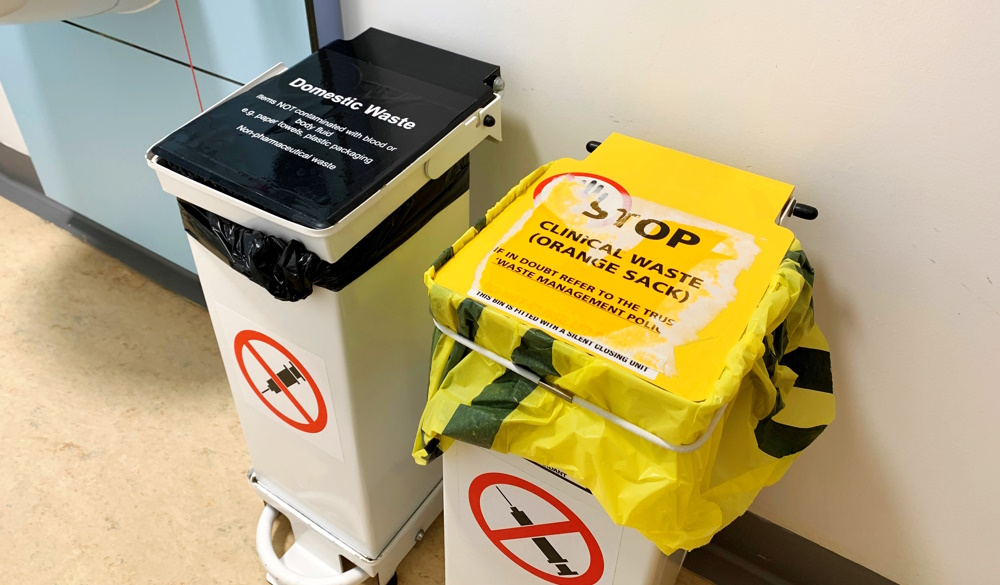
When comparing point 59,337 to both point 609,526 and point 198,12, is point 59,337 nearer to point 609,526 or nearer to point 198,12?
point 198,12

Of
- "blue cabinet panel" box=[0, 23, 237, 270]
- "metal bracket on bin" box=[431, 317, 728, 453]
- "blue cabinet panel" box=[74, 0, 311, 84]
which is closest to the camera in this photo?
"metal bracket on bin" box=[431, 317, 728, 453]

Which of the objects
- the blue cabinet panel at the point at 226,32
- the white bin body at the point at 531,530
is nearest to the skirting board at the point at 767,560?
the white bin body at the point at 531,530

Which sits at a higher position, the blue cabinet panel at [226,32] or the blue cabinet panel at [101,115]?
the blue cabinet panel at [226,32]

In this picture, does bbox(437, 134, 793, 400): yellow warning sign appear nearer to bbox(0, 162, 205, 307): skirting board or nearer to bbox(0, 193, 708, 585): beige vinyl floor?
bbox(0, 193, 708, 585): beige vinyl floor

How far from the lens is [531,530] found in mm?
917

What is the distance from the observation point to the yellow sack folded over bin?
0.69 m

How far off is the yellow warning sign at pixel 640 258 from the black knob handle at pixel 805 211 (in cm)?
4

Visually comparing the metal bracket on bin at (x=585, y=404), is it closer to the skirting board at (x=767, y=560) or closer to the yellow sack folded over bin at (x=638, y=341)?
the yellow sack folded over bin at (x=638, y=341)

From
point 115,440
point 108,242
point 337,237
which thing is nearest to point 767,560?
point 337,237

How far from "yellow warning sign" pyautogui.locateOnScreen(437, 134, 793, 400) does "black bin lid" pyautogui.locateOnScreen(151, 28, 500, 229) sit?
0.16m

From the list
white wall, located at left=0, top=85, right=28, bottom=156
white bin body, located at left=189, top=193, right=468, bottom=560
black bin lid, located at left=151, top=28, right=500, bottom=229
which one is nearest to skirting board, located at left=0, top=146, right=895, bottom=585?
white bin body, located at left=189, top=193, right=468, bottom=560

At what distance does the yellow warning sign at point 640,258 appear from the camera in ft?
2.30

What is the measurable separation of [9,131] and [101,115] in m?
0.79

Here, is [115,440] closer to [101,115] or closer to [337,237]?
[101,115]
